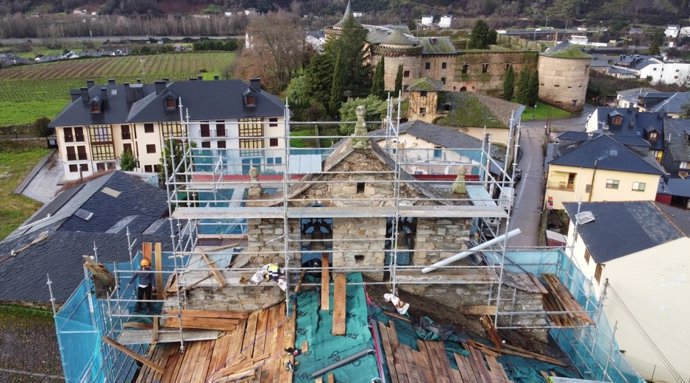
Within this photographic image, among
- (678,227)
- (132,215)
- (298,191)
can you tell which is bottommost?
(132,215)

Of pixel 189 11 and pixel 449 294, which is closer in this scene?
pixel 449 294

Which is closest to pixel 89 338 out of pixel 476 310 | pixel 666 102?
pixel 476 310

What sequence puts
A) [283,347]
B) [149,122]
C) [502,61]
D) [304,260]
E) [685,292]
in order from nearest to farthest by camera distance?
[283,347], [304,260], [685,292], [149,122], [502,61]

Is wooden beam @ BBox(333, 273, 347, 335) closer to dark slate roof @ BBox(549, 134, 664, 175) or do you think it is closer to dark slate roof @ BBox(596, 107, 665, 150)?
dark slate roof @ BBox(549, 134, 664, 175)

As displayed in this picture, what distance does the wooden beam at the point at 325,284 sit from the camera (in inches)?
525

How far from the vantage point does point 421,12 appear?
145m

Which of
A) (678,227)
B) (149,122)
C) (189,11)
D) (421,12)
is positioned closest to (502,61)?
(149,122)

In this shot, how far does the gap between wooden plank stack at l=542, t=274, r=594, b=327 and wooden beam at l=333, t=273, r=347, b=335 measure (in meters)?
6.06

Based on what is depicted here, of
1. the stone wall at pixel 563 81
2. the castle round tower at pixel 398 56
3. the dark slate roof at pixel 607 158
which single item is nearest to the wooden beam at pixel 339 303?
the dark slate roof at pixel 607 158

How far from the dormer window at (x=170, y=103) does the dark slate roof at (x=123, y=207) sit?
12.0 metres

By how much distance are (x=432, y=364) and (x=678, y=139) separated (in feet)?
132

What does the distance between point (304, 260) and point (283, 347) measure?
3.38 metres

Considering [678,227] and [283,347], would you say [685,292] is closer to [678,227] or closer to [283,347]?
[678,227]

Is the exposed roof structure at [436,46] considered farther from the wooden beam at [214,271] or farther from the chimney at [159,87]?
the wooden beam at [214,271]
